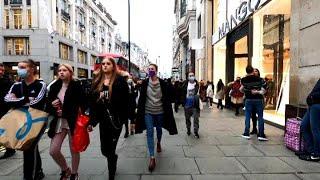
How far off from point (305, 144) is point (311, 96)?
0.93 metres

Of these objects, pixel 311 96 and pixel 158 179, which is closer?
pixel 158 179

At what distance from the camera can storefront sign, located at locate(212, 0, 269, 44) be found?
1357 cm

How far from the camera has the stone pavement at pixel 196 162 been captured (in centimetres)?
564

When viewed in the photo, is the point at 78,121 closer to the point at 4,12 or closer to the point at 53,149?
the point at 53,149

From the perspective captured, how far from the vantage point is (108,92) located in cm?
520

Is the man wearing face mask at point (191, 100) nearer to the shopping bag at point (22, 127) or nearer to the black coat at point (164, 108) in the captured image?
the black coat at point (164, 108)

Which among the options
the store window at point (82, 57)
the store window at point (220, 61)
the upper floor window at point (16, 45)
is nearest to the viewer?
the store window at point (220, 61)

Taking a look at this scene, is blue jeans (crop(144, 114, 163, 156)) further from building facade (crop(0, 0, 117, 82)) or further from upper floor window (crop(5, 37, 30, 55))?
upper floor window (crop(5, 37, 30, 55))

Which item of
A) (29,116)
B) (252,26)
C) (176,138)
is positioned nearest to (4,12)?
(252,26)

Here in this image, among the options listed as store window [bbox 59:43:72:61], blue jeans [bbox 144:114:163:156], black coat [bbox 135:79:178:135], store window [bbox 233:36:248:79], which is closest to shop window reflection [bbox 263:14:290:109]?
store window [bbox 233:36:248:79]

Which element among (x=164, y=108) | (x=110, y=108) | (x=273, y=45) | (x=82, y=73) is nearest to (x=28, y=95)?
(x=110, y=108)

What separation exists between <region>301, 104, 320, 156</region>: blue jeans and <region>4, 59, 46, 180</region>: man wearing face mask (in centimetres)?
450

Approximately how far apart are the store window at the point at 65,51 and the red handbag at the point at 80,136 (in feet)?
143

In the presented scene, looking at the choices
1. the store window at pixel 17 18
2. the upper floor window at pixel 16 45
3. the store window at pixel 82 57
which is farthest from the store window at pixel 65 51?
the store window at pixel 17 18
